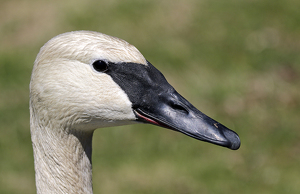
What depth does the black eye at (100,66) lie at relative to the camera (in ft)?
6.36

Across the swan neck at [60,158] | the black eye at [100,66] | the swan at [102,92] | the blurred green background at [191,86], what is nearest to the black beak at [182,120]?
the swan at [102,92]

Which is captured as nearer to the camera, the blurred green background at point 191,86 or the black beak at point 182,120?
the black beak at point 182,120

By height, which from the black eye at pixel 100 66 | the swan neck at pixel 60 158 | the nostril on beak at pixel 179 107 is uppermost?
the black eye at pixel 100 66

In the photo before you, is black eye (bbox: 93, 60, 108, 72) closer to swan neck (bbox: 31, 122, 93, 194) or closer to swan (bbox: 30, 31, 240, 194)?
swan (bbox: 30, 31, 240, 194)

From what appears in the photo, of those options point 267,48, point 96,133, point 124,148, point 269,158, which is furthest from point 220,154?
point 267,48

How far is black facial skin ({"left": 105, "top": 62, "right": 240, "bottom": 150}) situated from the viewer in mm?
1983

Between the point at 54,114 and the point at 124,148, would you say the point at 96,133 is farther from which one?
the point at 54,114

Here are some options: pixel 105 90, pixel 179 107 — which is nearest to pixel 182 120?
pixel 179 107

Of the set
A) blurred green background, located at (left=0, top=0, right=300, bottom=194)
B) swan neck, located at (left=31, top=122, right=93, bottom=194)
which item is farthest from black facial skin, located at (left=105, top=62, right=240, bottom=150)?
blurred green background, located at (left=0, top=0, right=300, bottom=194)

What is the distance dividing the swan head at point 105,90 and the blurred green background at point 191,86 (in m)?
2.43

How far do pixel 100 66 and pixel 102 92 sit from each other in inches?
5.5

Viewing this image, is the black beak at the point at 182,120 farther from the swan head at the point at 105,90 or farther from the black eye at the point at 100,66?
the black eye at the point at 100,66

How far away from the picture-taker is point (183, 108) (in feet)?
6.64

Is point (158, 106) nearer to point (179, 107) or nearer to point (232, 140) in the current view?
point (179, 107)
